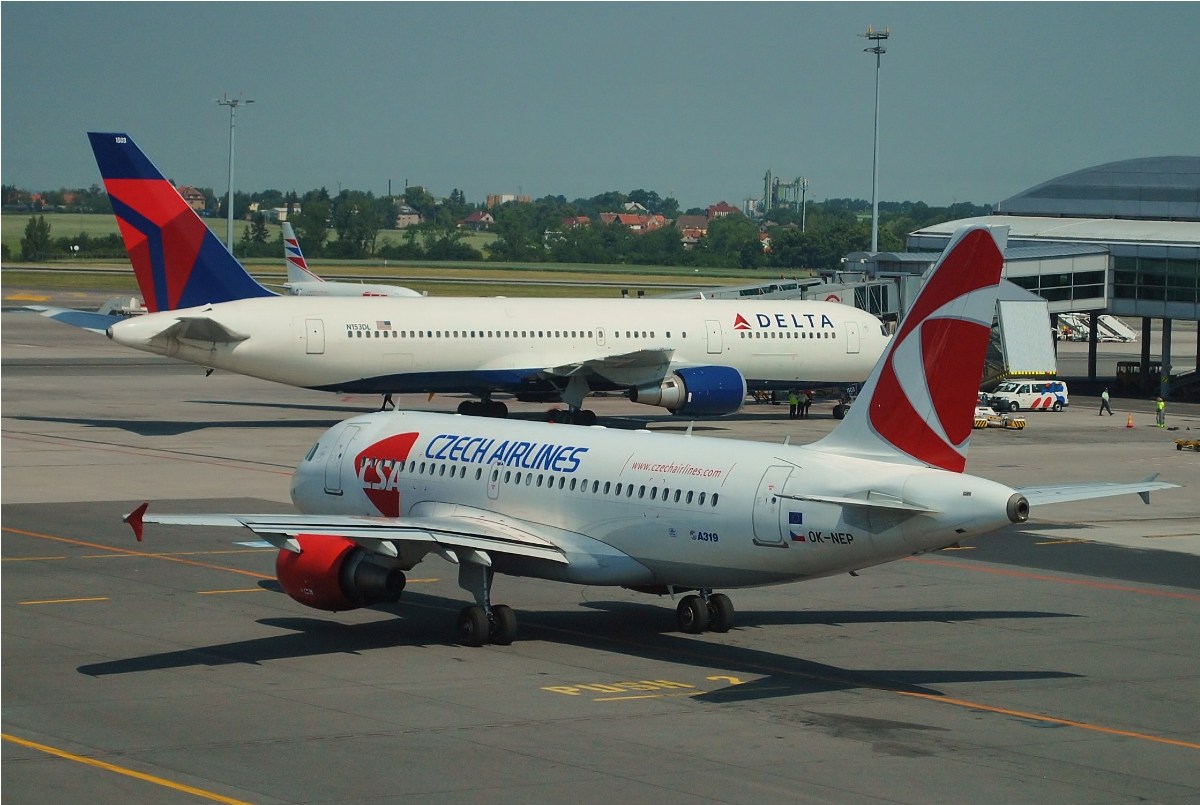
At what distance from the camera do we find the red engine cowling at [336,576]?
28438 mm

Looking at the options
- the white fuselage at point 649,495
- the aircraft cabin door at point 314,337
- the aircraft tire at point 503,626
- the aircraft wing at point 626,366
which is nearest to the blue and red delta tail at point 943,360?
the white fuselage at point 649,495

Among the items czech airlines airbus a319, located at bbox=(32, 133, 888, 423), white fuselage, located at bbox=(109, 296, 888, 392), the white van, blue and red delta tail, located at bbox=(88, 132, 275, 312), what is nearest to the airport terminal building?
the white van

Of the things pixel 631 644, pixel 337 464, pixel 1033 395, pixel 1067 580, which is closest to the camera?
pixel 631 644

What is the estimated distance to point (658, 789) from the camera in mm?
19672

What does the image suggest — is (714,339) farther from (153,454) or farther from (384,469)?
(384,469)

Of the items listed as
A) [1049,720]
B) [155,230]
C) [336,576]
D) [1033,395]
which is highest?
[155,230]

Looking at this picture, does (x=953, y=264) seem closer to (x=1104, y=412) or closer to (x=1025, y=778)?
(x=1025, y=778)

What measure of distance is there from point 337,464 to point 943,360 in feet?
43.9

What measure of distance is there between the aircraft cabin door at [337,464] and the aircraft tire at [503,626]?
606 centimetres

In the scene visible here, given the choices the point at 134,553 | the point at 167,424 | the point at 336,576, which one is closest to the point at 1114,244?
the point at 167,424

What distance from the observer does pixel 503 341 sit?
6650 centimetres

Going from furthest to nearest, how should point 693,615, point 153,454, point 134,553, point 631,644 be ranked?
1. point 153,454
2. point 134,553
3. point 693,615
4. point 631,644

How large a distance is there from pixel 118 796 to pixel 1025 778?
11.2 m

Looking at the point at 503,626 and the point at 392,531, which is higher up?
the point at 392,531
